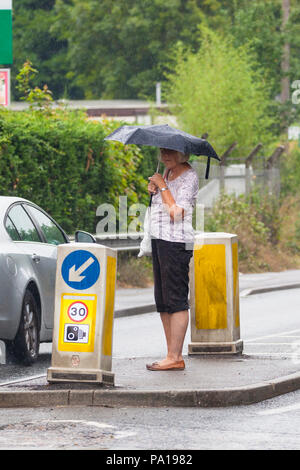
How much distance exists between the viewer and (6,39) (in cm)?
1602

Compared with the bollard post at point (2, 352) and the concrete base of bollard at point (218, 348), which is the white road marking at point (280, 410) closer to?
the concrete base of bollard at point (218, 348)

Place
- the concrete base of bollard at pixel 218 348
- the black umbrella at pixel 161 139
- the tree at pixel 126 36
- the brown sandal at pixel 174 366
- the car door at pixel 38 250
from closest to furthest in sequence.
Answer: the black umbrella at pixel 161 139, the brown sandal at pixel 174 366, the concrete base of bollard at pixel 218 348, the car door at pixel 38 250, the tree at pixel 126 36

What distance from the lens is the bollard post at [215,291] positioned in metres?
10.8

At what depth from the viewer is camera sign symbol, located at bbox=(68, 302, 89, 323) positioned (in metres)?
9.02

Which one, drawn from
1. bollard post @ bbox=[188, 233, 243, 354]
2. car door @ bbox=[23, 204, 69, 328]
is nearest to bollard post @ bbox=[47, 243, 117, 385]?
bollard post @ bbox=[188, 233, 243, 354]

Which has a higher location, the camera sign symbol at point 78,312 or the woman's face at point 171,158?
the woman's face at point 171,158

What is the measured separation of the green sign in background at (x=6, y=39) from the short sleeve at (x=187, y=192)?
6.65 meters

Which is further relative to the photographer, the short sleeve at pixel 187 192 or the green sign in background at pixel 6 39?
the green sign in background at pixel 6 39

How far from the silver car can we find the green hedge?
6.23m

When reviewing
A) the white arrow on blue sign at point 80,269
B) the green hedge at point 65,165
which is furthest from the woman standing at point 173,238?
the green hedge at point 65,165

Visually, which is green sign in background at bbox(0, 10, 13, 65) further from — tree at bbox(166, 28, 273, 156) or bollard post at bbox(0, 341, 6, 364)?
tree at bbox(166, 28, 273, 156)

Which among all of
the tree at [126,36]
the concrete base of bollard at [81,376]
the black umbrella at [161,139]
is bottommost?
the concrete base of bollard at [81,376]

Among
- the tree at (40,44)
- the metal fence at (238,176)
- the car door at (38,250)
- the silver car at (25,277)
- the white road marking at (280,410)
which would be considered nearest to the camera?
the white road marking at (280,410)
